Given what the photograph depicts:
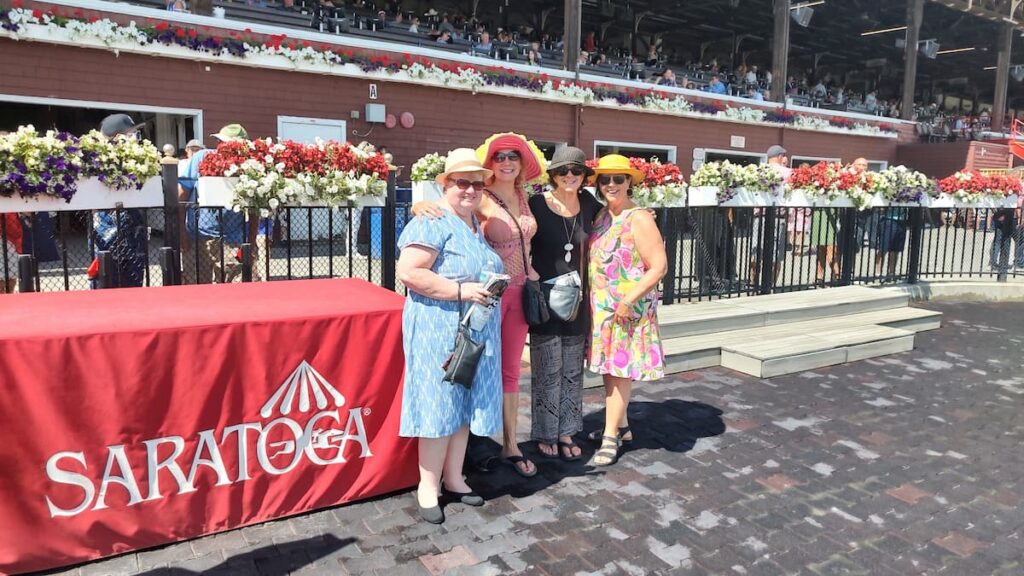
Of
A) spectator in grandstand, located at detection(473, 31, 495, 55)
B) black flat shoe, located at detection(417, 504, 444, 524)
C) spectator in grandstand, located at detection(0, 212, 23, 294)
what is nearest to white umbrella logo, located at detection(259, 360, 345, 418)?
black flat shoe, located at detection(417, 504, 444, 524)

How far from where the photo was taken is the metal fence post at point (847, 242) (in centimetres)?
957

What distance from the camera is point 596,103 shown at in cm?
1814

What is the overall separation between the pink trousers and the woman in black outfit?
0.56 feet

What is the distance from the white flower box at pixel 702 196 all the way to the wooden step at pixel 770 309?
1.30 metres

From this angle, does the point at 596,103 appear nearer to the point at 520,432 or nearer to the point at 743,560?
the point at 520,432

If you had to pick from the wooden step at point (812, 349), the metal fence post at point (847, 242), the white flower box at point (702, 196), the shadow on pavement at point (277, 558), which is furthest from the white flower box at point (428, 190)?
the metal fence post at point (847, 242)

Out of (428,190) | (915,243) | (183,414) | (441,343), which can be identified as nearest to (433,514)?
(441,343)

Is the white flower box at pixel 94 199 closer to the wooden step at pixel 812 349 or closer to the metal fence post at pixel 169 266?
the metal fence post at pixel 169 266

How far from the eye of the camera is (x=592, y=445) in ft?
14.4

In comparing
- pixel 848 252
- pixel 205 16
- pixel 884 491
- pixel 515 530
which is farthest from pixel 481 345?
pixel 205 16

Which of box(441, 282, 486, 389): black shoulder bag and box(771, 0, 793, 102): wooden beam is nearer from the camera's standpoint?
box(441, 282, 486, 389): black shoulder bag

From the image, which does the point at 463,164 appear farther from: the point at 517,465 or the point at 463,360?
the point at 517,465

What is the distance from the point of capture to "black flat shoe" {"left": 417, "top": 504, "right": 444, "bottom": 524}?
10.8 ft

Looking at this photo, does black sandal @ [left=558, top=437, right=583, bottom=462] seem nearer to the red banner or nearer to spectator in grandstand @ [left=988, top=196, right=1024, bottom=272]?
the red banner
